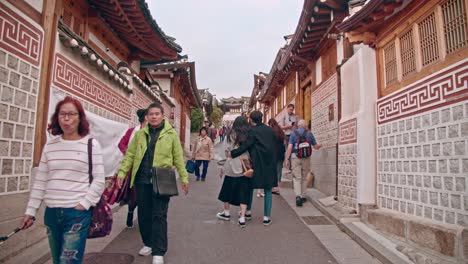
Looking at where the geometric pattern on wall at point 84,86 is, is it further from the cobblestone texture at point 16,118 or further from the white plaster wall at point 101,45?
the white plaster wall at point 101,45

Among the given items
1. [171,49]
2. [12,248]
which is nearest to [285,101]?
[171,49]

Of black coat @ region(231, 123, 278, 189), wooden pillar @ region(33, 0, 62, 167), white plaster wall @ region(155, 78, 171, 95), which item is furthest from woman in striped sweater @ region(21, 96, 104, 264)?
white plaster wall @ region(155, 78, 171, 95)

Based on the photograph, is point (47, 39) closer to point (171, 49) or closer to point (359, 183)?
point (359, 183)

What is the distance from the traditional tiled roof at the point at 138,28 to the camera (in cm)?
736

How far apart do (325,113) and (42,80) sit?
667 centimetres

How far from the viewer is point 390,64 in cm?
541

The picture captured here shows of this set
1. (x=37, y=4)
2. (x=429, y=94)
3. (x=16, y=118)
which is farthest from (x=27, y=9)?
(x=429, y=94)

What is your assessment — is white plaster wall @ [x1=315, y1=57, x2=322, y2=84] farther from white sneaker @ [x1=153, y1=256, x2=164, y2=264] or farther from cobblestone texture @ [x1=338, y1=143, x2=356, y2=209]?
white sneaker @ [x1=153, y1=256, x2=164, y2=264]

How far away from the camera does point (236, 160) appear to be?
5.97 m

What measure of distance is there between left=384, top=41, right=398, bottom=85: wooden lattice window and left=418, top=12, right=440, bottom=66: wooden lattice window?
0.69 m

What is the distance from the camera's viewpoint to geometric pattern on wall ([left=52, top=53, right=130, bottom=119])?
5.30 m

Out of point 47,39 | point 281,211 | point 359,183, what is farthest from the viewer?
point 281,211

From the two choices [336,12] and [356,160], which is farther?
[336,12]

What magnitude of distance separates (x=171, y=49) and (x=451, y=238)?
8651 mm
